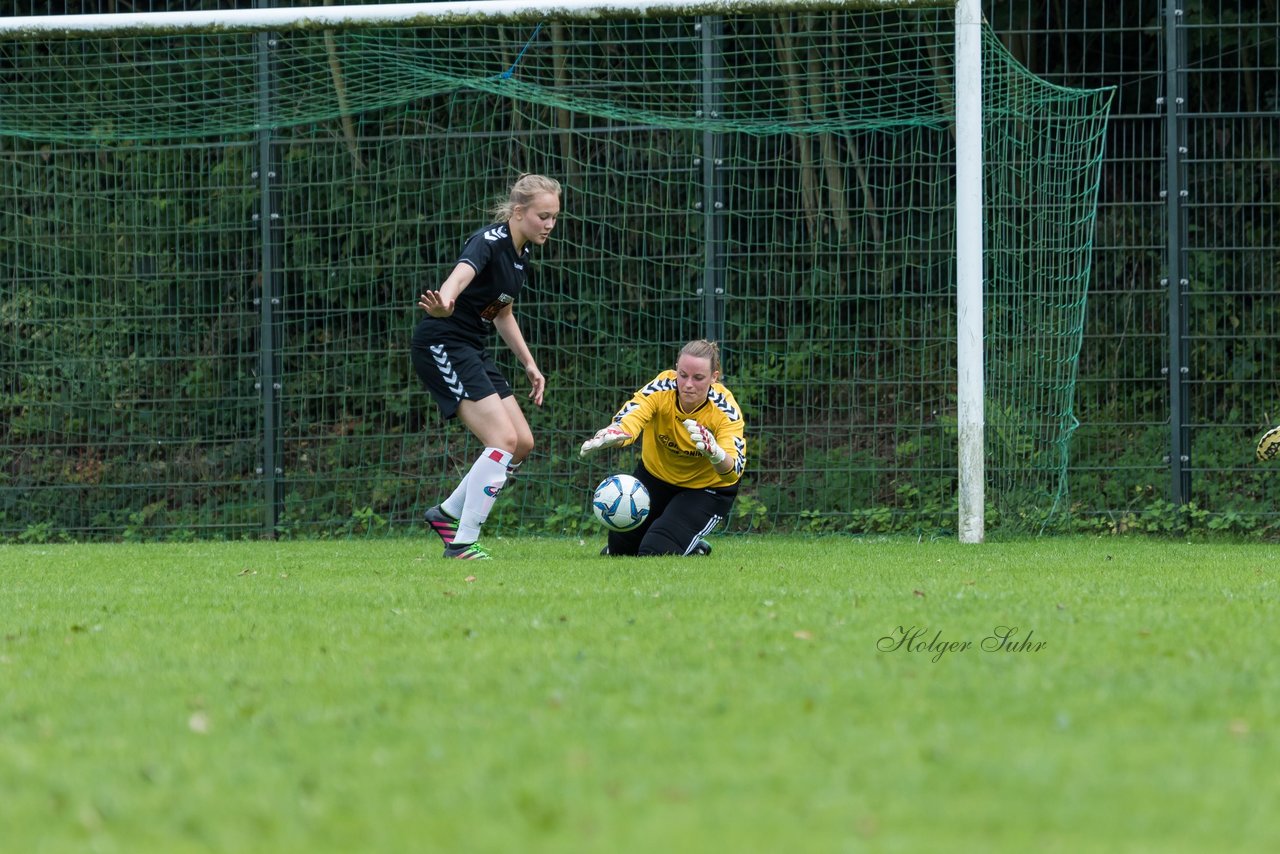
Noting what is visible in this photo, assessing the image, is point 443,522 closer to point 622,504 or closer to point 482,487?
point 482,487

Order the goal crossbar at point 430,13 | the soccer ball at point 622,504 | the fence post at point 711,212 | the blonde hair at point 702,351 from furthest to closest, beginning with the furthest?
the fence post at point 711,212, the goal crossbar at point 430,13, the soccer ball at point 622,504, the blonde hair at point 702,351

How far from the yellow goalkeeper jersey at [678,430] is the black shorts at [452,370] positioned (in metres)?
0.71

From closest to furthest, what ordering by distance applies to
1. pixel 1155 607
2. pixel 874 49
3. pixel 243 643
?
pixel 243 643 < pixel 1155 607 < pixel 874 49

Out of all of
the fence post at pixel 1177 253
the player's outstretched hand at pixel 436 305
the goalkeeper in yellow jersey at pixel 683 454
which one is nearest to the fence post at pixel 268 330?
the goalkeeper in yellow jersey at pixel 683 454

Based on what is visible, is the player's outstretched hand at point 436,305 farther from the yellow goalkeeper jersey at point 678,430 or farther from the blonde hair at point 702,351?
the blonde hair at point 702,351

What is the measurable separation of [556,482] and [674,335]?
1.27m

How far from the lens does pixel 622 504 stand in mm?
7285

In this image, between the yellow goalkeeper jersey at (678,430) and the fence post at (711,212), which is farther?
the fence post at (711,212)

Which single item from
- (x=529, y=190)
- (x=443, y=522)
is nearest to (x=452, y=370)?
(x=443, y=522)

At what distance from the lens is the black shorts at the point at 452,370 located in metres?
7.32

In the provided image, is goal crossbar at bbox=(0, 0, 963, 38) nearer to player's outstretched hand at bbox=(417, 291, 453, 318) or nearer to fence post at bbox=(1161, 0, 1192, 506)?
fence post at bbox=(1161, 0, 1192, 506)

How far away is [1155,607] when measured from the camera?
4.85 m

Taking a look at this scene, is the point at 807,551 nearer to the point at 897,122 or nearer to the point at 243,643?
the point at 897,122

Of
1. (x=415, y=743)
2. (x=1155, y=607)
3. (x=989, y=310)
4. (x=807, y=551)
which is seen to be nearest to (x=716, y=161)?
(x=989, y=310)
